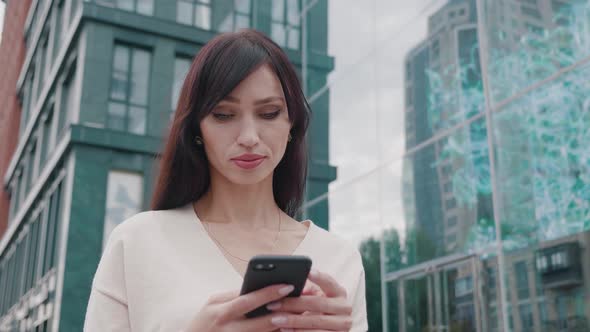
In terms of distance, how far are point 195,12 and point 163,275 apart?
615 inches

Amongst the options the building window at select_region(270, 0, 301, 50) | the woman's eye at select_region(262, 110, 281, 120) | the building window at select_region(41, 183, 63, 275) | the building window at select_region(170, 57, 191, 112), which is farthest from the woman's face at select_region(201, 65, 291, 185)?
the building window at select_region(41, 183, 63, 275)

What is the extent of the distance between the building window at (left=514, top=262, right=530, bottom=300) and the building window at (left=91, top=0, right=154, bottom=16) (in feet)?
40.4

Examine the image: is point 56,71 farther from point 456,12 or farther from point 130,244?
point 130,244

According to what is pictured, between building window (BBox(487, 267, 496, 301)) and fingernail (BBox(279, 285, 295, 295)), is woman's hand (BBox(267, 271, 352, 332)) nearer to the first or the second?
fingernail (BBox(279, 285, 295, 295))

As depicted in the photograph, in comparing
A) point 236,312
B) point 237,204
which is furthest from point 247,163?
point 236,312

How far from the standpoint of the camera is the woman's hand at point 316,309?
1.36m

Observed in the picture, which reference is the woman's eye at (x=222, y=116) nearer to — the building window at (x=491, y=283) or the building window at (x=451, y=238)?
the building window at (x=491, y=283)

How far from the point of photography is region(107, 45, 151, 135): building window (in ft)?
49.8

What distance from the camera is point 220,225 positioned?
5.74 ft

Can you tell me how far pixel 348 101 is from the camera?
1021 centimetres

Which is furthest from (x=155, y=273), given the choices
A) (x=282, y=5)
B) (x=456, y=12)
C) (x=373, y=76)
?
(x=282, y=5)

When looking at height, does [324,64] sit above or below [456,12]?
above

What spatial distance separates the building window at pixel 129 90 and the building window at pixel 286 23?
3.94 m

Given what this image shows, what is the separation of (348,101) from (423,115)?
92.8 inches
